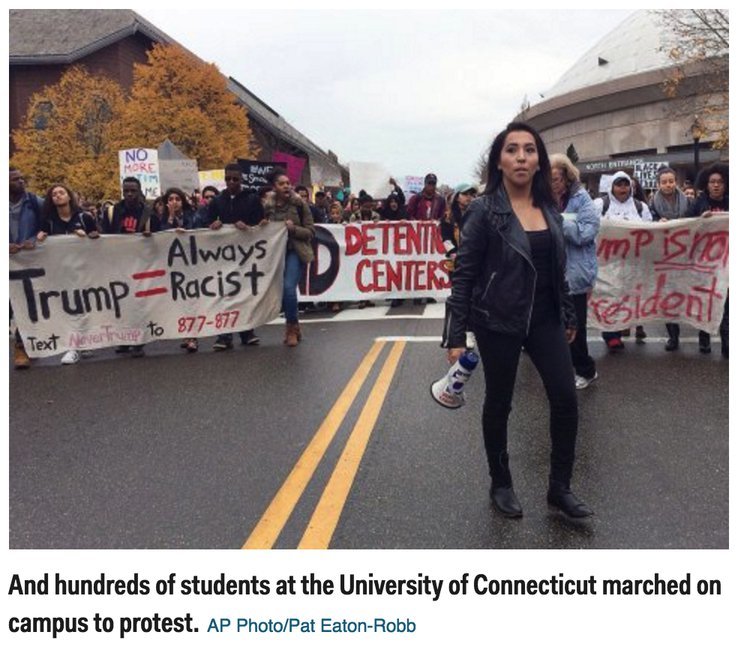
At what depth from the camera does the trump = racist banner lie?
26.4 feet

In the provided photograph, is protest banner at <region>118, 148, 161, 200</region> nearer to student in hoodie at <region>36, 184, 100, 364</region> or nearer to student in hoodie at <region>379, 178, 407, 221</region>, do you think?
student in hoodie at <region>379, 178, 407, 221</region>

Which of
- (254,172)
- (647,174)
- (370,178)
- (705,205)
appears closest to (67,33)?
(370,178)

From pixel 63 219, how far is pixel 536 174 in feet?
20.6

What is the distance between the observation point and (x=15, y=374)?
762 centimetres

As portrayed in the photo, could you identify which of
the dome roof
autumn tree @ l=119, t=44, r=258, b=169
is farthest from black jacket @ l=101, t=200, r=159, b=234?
the dome roof

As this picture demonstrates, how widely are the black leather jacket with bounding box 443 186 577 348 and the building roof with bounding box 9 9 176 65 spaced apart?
132ft

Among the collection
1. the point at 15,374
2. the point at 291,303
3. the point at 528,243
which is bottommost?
the point at 15,374

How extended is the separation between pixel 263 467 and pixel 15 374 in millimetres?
4410

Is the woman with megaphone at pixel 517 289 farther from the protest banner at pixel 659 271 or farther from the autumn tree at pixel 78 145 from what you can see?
the autumn tree at pixel 78 145

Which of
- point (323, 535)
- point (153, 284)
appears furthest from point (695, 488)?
point (153, 284)

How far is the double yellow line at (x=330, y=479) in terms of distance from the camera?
345cm

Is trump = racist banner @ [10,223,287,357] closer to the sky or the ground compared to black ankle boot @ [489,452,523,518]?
closer to the sky

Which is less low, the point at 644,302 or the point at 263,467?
the point at 644,302

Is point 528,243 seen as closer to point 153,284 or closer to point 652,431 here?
point 652,431
